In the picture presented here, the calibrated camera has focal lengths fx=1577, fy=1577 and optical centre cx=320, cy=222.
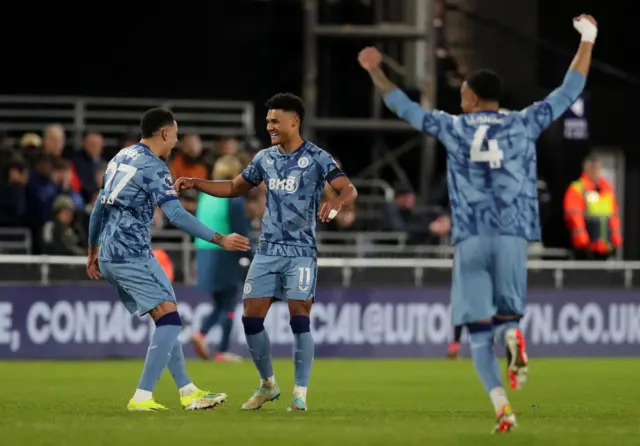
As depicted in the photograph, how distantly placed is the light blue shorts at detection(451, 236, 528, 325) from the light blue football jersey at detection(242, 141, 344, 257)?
1851 millimetres

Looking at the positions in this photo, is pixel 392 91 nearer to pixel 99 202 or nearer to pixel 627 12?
pixel 99 202

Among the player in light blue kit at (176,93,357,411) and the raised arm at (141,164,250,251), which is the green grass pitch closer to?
the player in light blue kit at (176,93,357,411)

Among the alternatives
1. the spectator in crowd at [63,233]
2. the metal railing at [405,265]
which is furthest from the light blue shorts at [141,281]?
the spectator in crowd at [63,233]

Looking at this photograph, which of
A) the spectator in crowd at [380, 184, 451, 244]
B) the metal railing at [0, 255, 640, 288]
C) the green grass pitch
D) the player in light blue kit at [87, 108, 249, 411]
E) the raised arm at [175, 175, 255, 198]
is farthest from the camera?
the spectator in crowd at [380, 184, 451, 244]

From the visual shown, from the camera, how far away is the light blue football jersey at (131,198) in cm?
1088

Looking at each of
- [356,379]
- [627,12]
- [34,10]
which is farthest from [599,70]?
[356,379]

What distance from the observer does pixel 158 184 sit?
1085cm

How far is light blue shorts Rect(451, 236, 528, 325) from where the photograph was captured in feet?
31.8

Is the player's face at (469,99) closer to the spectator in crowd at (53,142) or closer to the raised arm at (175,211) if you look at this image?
the raised arm at (175,211)

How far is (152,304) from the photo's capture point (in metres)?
11.0

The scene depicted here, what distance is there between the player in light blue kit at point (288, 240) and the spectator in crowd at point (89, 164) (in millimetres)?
9681

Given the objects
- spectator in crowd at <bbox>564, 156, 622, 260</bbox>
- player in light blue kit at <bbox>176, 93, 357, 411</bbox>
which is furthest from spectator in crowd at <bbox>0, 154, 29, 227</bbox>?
player in light blue kit at <bbox>176, 93, 357, 411</bbox>

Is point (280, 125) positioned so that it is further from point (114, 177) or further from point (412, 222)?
point (412, 222)

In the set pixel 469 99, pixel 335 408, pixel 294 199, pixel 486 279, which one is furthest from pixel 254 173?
pixel 486 279
